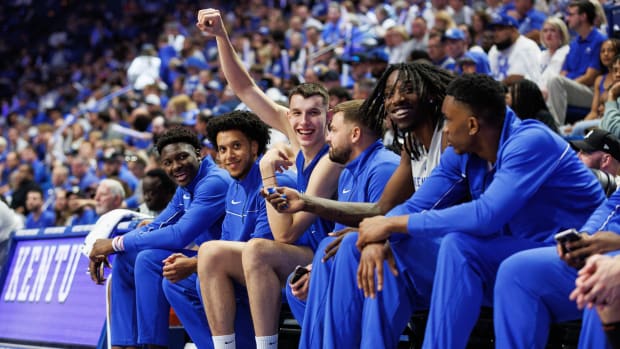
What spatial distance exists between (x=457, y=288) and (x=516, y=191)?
41cm

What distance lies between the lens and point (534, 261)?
2.95 metres

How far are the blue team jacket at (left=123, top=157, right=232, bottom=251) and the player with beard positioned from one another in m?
0.92

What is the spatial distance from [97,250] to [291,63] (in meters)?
8.40

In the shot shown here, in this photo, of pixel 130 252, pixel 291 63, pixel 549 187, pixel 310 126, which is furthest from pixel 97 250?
pixel 291 63

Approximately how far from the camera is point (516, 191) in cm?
315

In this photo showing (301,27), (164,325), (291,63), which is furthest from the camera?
(301,27)

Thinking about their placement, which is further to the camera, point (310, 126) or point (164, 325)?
point (164, 325)

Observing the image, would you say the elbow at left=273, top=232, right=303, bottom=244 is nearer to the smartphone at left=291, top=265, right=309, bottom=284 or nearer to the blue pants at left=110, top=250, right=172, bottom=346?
the smartphone at left=291, top=265, right=309, bottom=284

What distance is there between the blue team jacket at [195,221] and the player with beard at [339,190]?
0.92m

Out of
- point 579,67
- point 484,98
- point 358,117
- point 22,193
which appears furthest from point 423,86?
point 22,193

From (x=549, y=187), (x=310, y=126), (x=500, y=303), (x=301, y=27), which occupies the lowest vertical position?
(x=500, y=303)

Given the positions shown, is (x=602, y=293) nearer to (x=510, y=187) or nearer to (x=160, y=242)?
(x=510, y=187)

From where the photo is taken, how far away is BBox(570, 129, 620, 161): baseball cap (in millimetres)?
4875

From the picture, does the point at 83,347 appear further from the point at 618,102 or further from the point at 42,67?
the point at 42,67
